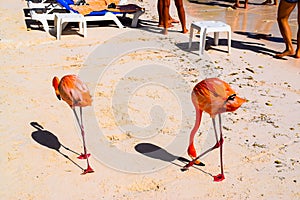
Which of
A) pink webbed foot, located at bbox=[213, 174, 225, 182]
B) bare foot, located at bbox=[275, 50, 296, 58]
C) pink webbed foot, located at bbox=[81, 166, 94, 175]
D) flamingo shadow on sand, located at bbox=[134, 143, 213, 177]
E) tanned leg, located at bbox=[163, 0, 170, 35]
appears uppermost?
tanned leg, located at bbox=[163, 0, 170, 35]

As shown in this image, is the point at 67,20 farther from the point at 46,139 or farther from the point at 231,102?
the point at 231,102

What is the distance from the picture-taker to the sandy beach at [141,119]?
369 centimetres

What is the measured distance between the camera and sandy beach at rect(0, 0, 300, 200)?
3.69 metres

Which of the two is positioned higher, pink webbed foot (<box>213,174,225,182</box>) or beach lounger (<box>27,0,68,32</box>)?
beach lounger (<box>27,0,68,32</box>)

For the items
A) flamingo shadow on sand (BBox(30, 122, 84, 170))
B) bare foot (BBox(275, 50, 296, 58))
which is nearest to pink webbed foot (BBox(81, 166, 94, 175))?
flamingo shadow on sand (BBox(30, 122, 84, 170))

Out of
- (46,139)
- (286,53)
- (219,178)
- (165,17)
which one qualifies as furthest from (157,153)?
(165,17)

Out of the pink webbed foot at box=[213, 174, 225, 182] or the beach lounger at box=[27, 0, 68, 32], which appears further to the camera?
the beach lounger at box=[27, 0, 68, 32]

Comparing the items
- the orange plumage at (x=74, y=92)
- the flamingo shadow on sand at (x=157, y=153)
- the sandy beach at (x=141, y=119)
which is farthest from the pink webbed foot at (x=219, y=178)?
the orange plumage at (x=74, y=92)

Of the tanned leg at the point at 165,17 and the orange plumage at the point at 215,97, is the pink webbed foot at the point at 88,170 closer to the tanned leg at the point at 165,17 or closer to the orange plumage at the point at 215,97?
the orange plumage at the point at 215,97

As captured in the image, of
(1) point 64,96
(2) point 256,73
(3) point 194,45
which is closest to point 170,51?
(3) point 194,45

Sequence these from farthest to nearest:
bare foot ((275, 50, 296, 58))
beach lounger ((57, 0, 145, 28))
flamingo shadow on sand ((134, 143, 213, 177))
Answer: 1. beach lounger ((57, 0, 145, 28))
2. bare foot ((275, 50, 296, 58))
3. flamingo shadow on sand ((134, 143, 213, 177))

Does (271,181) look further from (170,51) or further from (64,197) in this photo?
(170,51)

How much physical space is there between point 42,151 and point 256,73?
365 cm

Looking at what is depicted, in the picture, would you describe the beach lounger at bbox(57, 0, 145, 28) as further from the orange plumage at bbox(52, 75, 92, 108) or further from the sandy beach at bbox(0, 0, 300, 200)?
the orange plumage at bbox(52, 75, 92, 108)
